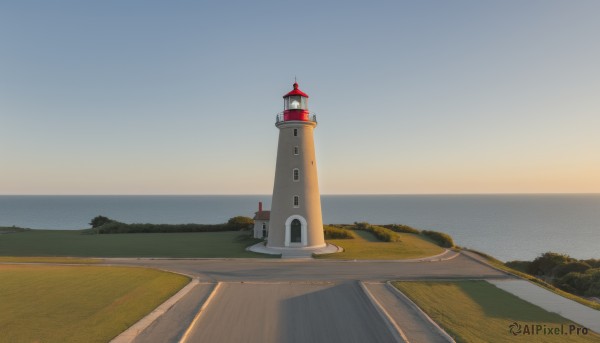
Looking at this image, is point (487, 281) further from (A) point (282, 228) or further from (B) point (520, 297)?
(A) point (282, 228)

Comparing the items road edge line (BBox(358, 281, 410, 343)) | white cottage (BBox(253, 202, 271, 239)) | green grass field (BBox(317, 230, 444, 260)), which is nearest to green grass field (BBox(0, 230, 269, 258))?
white cottage (BBox(253, 202, 271, 239))

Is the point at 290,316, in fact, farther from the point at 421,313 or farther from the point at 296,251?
the point at 296,251

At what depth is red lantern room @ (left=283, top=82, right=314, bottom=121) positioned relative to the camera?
30.0 meters

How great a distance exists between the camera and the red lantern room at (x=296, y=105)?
98.3ft

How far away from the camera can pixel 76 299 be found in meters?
15.2

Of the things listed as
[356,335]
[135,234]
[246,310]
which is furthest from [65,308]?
[135,234]

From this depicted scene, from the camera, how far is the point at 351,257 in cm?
2748

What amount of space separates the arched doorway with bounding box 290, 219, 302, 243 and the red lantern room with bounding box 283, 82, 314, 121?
9.13m

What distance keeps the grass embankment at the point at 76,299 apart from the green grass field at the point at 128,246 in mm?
6914

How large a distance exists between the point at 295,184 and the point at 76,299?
60.4ft

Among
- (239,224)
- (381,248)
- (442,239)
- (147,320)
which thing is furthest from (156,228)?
(442,239)

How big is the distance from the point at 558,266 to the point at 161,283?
3046cm

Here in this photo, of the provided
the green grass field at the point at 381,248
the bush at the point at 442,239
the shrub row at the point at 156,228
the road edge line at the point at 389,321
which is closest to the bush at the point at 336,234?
the green grass field at the point at 381,248

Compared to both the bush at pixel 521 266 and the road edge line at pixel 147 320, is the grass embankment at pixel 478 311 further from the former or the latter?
the bush at pixel 521 266
